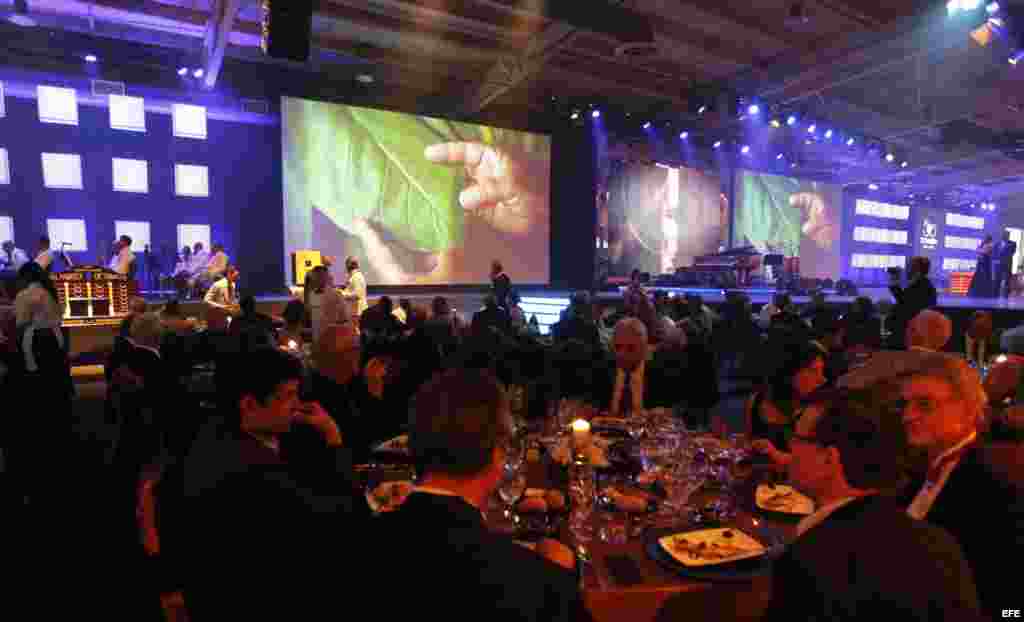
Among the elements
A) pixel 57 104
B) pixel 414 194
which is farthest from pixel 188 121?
pixel 414 194

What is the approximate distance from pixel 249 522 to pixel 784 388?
8.17 ft

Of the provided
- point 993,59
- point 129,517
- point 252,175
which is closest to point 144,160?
point 252,175

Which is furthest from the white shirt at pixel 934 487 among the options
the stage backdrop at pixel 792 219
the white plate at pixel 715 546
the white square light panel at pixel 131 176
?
the stage backdrop at pixel 792 219

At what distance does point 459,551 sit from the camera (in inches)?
40.2

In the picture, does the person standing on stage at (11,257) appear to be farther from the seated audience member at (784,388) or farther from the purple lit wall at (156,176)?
the seated audience member at (784,388)

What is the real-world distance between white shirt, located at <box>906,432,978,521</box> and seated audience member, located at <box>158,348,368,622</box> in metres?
1.60

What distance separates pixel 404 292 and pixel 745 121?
1121 cm

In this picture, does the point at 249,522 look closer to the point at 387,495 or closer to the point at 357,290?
the point at 387,495

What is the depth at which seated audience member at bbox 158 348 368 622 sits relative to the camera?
1442 millimetres

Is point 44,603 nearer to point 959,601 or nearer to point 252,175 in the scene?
point 959,601

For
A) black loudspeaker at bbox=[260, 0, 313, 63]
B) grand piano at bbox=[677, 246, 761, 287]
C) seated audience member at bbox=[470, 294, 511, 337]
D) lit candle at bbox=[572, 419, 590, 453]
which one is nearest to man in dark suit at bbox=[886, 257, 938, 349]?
seated audience member at bbox=[470, 294, 511, 337]

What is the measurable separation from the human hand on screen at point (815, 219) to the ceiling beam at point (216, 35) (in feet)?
59.9

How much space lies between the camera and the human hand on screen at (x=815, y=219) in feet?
67.5

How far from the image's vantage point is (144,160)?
12.1 meters
